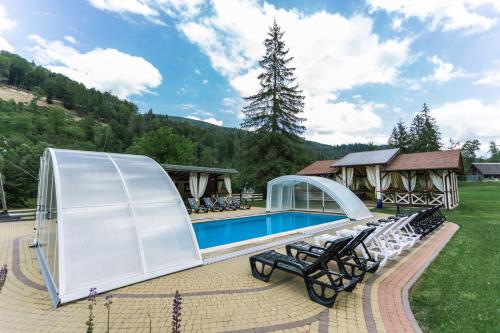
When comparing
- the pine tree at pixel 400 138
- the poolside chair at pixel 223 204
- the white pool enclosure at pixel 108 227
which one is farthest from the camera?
the pine tree at pixel 400 138

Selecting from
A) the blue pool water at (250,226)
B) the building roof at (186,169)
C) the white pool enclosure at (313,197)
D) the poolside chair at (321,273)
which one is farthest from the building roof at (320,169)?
the poolside chair at (321,273)

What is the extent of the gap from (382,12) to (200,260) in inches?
498

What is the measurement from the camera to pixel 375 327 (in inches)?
107

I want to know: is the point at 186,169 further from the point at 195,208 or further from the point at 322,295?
the point at 322,295

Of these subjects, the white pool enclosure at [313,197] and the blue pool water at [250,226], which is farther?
the white pool enclosure at [313,197]

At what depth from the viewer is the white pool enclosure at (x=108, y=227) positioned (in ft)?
11.5

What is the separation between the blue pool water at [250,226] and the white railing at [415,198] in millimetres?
6551

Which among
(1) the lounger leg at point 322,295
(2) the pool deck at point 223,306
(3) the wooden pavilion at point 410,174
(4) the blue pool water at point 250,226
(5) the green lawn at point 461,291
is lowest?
(4) the blue pool water at point 250,226

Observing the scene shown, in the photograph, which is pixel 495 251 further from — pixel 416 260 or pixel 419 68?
pixel 419 68

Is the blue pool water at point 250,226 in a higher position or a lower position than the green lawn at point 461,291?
lower

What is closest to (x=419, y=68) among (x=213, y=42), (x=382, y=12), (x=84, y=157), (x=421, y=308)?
(x=382, y=12)

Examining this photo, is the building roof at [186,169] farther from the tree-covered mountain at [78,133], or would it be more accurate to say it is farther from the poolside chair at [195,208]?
the tree-covered mountain at [78,133]

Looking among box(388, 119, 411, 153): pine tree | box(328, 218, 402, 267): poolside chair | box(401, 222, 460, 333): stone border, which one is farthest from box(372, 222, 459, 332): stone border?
box(388, 119, 411, 153): pine tree

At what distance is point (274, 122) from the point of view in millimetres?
22297
